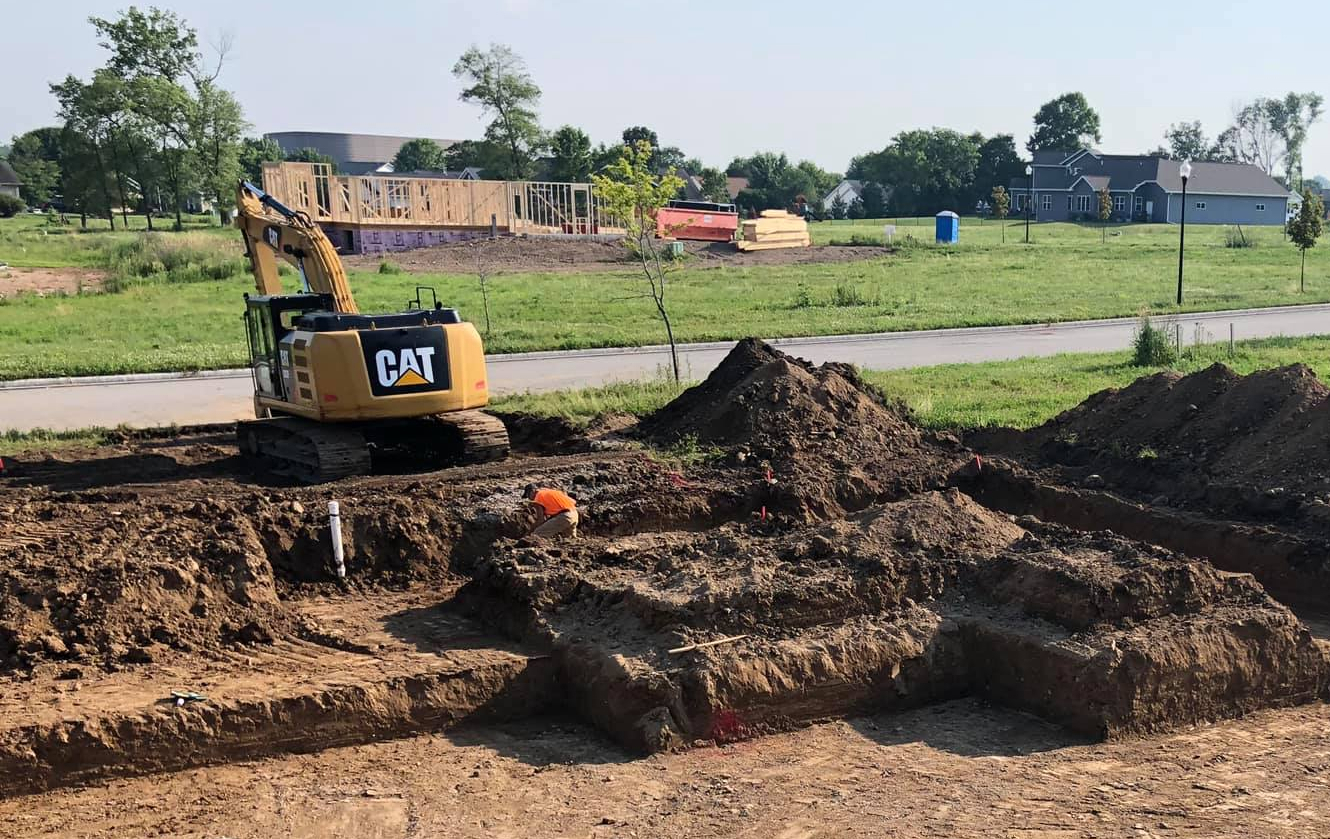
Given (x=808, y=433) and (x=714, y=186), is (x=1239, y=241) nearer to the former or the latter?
(x=714, y=186)

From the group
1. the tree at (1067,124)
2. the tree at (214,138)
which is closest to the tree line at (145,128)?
the tree at (214,138)

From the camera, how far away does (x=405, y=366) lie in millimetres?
13242

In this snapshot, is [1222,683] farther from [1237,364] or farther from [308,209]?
[308,209]

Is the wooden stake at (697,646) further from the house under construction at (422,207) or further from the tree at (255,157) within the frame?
the tree at (255,157)

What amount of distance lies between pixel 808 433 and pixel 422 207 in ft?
116

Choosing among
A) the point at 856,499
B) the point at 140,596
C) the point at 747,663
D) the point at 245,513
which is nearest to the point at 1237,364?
the point at 856,499

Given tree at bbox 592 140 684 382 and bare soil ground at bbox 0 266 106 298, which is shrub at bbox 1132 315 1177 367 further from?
bare soil ground at bbox 0 266 106 298

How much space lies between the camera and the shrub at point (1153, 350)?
1922 cm

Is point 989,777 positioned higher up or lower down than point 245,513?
lower down

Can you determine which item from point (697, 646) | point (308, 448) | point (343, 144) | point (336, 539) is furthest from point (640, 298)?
point (343, 144)

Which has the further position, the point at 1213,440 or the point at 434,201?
the point at 434,201

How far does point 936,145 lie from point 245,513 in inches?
3725

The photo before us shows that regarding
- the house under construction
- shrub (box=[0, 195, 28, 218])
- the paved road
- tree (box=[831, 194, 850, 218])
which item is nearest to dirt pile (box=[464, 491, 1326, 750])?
the paved road

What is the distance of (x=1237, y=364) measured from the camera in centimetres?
1878
